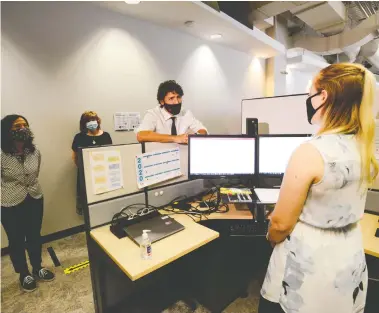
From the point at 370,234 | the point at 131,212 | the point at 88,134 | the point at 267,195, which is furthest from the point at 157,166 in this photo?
the point at 88,134

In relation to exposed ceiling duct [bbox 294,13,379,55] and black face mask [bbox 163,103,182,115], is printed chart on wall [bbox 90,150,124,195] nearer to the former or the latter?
black face mask [bbox 163,103,182,115]

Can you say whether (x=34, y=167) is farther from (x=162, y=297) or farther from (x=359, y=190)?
(x=359, y=190)

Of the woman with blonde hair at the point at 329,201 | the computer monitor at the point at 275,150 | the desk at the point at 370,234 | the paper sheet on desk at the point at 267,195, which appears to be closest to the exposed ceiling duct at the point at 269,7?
the computer monitor at the point at 275,150

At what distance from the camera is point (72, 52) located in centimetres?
278

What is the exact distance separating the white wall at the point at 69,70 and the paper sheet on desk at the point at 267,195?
2.19m

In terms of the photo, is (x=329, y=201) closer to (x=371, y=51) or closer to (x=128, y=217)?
(x=128, y=217)

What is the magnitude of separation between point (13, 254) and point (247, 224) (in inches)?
75.9

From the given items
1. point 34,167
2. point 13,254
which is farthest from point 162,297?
point 34,167

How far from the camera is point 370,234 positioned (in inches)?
52.1

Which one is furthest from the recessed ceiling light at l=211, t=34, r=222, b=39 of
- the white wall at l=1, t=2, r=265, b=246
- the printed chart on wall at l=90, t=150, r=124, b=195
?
the printed chart on wall at l=90, t=150, r=124, b=195

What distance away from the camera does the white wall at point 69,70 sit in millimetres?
2475

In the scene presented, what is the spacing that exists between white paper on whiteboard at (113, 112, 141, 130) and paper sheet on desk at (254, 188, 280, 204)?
7.03 ft

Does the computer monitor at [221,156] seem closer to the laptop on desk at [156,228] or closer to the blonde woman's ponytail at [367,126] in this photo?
the laptop on desk at [156,228]

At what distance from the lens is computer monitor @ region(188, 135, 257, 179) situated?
1.69 meters
